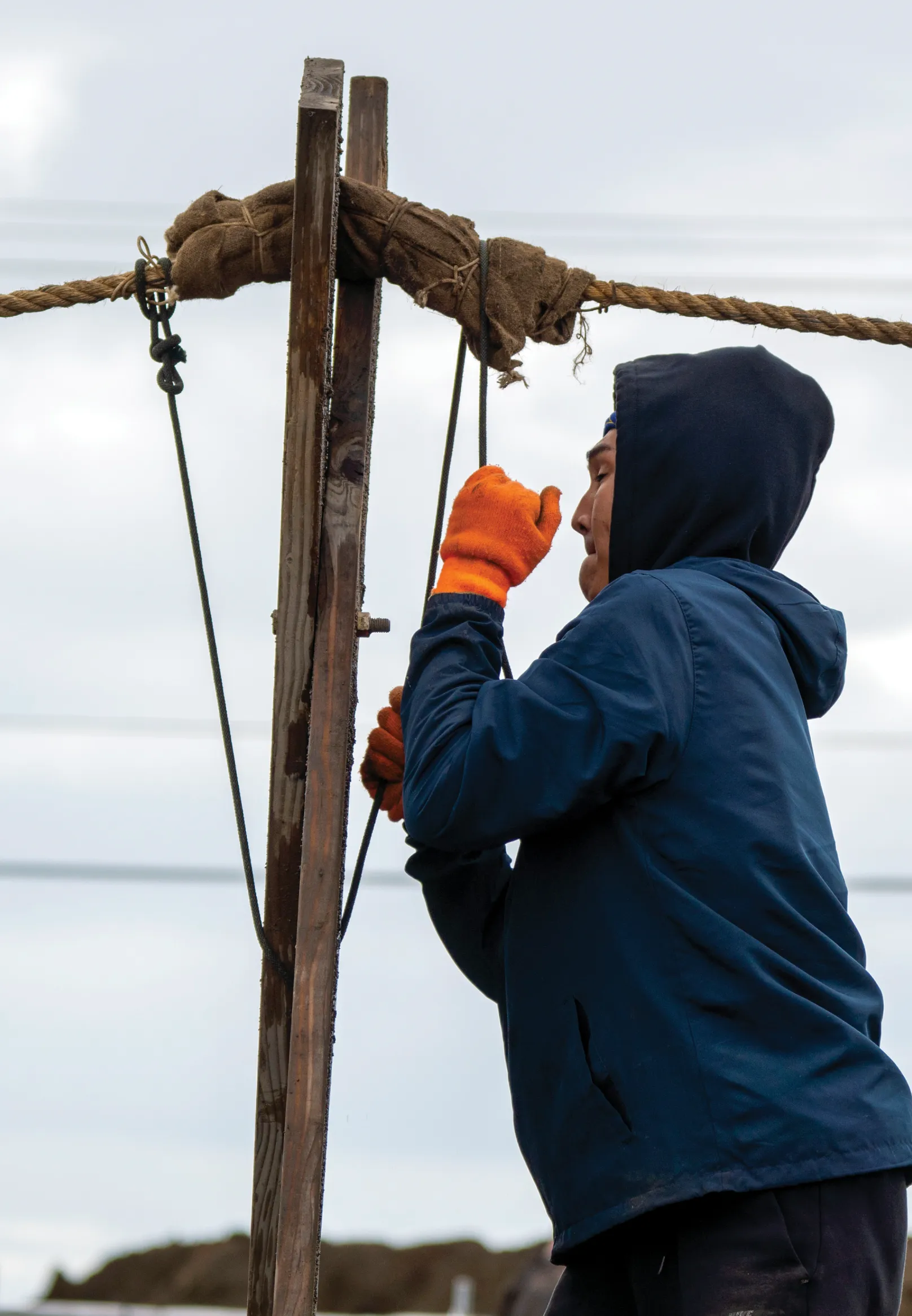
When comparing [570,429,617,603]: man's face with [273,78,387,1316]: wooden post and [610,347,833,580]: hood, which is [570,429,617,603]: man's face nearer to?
[610,347,833,580]: hood

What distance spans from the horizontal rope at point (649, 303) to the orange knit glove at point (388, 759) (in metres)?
0.66

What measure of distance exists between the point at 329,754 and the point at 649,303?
80cm

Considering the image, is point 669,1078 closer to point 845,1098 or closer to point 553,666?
point 845,1098

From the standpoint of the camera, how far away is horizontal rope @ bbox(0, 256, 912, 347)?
214 centimetres

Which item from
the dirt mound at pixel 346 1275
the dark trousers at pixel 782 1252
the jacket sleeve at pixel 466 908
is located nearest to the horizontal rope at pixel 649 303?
the jacket sleeve at pixel 466 908

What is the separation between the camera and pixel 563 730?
162cm

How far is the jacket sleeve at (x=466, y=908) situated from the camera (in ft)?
6.60

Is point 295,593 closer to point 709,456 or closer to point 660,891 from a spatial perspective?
point 709,456

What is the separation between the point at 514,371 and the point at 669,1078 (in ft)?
3.49

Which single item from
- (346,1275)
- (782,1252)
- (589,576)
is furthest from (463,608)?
(346,1275)

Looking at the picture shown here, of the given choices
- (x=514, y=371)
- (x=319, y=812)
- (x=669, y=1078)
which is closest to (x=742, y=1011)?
(x=669, y=1078)

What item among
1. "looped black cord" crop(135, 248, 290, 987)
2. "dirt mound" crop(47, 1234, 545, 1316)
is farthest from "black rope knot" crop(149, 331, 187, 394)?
"dirt mound" crop(47, 1234, 545, 1316)

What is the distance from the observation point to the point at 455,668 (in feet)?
5.79

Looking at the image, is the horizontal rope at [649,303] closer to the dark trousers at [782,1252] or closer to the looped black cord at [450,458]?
the looped black cord at [450,458]
